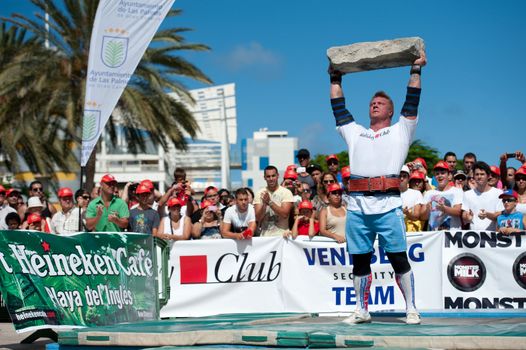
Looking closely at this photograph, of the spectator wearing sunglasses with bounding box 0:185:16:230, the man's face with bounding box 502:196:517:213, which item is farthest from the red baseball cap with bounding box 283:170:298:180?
the spectator wearing sunglasses with bounding box 0:185:16:230

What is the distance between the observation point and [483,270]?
36.3 ft

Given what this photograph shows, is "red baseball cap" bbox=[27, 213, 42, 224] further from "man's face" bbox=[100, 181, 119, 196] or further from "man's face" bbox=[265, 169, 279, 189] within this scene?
"man's face" bbox=[265, 169, 279, 189]

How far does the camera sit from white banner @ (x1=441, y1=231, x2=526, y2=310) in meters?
10.9

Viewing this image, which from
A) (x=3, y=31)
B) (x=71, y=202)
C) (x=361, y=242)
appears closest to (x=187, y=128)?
(x=3, y=31)

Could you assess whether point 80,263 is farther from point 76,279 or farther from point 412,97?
point 412,97

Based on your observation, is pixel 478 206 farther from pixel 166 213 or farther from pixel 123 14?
pixel 123 14

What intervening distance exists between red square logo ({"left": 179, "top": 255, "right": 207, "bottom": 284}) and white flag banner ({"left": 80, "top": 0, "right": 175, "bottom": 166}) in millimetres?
2124

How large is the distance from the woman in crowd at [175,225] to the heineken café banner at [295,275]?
0.23 m

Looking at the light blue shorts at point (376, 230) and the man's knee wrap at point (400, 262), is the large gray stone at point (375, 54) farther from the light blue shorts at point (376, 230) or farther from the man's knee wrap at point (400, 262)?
the man's knee wrap at point (400, 262)

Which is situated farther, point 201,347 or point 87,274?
point 87,274

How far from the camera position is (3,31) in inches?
986

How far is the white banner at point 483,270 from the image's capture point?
1090 centimetres

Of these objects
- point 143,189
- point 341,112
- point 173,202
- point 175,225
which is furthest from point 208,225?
point 341,112

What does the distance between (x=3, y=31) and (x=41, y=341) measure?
57.6ft
